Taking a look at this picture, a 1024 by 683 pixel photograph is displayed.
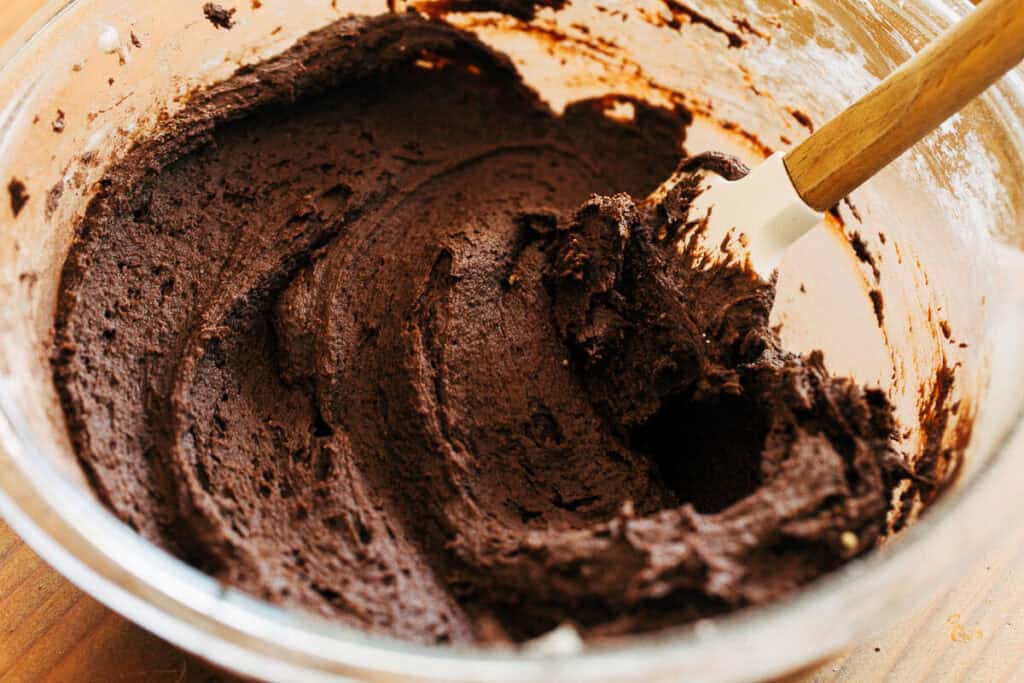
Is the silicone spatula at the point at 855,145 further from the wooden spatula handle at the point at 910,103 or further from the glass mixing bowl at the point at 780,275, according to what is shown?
the glass mixing bowl at the point at 780,275

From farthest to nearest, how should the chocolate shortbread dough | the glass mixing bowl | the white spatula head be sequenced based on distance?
the white spatula head → the chocolate shortbread dough → the glass mixing bowl

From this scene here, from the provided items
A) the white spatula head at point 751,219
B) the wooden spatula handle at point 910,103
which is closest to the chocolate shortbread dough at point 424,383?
the white spatula head at point 751,219

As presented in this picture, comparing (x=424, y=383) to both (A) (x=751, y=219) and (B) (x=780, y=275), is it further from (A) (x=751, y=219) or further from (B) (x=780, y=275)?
(B) (x=780, y=275)

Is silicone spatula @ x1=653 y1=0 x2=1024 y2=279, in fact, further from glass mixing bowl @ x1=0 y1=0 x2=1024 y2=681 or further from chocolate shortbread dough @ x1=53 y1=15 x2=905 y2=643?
glass mixing bowl @ x1=0 y1=0 x2=1024 y2=681

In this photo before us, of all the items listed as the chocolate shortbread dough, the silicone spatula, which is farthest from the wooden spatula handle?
the chocolate shortbread dough

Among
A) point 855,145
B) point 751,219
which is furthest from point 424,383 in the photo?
point 855,145
